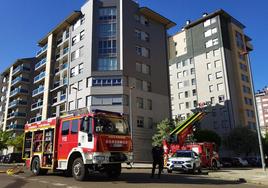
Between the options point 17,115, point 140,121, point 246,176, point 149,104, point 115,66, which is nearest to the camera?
point 246,176

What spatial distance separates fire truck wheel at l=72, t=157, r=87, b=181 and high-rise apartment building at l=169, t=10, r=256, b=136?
151 feet

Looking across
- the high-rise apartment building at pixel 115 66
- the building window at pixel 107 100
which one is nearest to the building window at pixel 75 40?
the high-rise apartment building at pixel 115 66

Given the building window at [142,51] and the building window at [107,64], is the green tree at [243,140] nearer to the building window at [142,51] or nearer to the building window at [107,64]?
the building window at [142,51]

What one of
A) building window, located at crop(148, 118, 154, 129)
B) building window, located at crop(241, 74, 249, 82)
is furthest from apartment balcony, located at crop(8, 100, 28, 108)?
building window, located at crop(241, 74, 249, 82)

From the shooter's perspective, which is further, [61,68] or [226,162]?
[61,68]

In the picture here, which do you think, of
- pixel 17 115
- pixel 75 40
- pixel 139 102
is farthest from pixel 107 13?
pixel 17 115

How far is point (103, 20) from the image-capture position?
45.6 metres

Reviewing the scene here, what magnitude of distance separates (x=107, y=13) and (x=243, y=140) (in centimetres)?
3022

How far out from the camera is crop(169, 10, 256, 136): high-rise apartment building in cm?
5606

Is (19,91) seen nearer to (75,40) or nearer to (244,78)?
(75,40)

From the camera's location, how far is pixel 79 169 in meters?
12.9

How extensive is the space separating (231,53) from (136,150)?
31.7 m

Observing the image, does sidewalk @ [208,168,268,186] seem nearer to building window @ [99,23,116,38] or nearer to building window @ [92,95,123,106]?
building window @ [92,95,123,106]

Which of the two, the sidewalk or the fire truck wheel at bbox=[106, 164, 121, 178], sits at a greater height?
the fire truck wheel at bbox=[106, 164, 121, 178]
